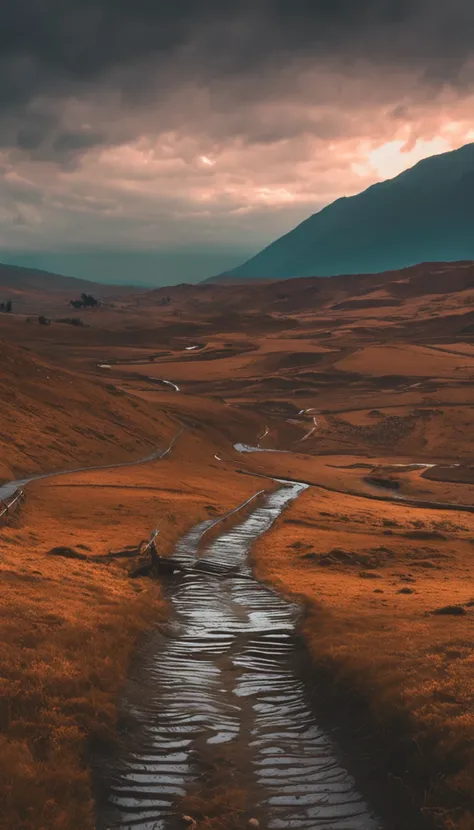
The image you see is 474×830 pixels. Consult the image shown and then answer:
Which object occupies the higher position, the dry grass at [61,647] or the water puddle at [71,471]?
the dry grass at [61,647]

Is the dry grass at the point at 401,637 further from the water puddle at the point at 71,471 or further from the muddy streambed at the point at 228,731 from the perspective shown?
the water puddle at the point at 71,471

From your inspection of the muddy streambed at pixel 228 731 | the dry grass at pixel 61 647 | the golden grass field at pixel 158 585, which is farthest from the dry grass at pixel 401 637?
the dry grass at pixel 61 647

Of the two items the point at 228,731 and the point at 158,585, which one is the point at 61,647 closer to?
the point at 228,731

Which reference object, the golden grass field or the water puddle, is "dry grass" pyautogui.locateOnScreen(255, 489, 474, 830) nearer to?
the golden grass field

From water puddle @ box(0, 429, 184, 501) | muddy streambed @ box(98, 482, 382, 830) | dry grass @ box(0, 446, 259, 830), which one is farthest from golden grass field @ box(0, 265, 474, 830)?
water puddle @ box(0, 429, 184, 501)

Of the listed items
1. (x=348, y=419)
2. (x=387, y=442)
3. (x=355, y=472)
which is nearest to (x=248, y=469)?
(x=355, y=472)

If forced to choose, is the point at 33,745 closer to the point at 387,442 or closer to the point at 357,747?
the point at 357,747
